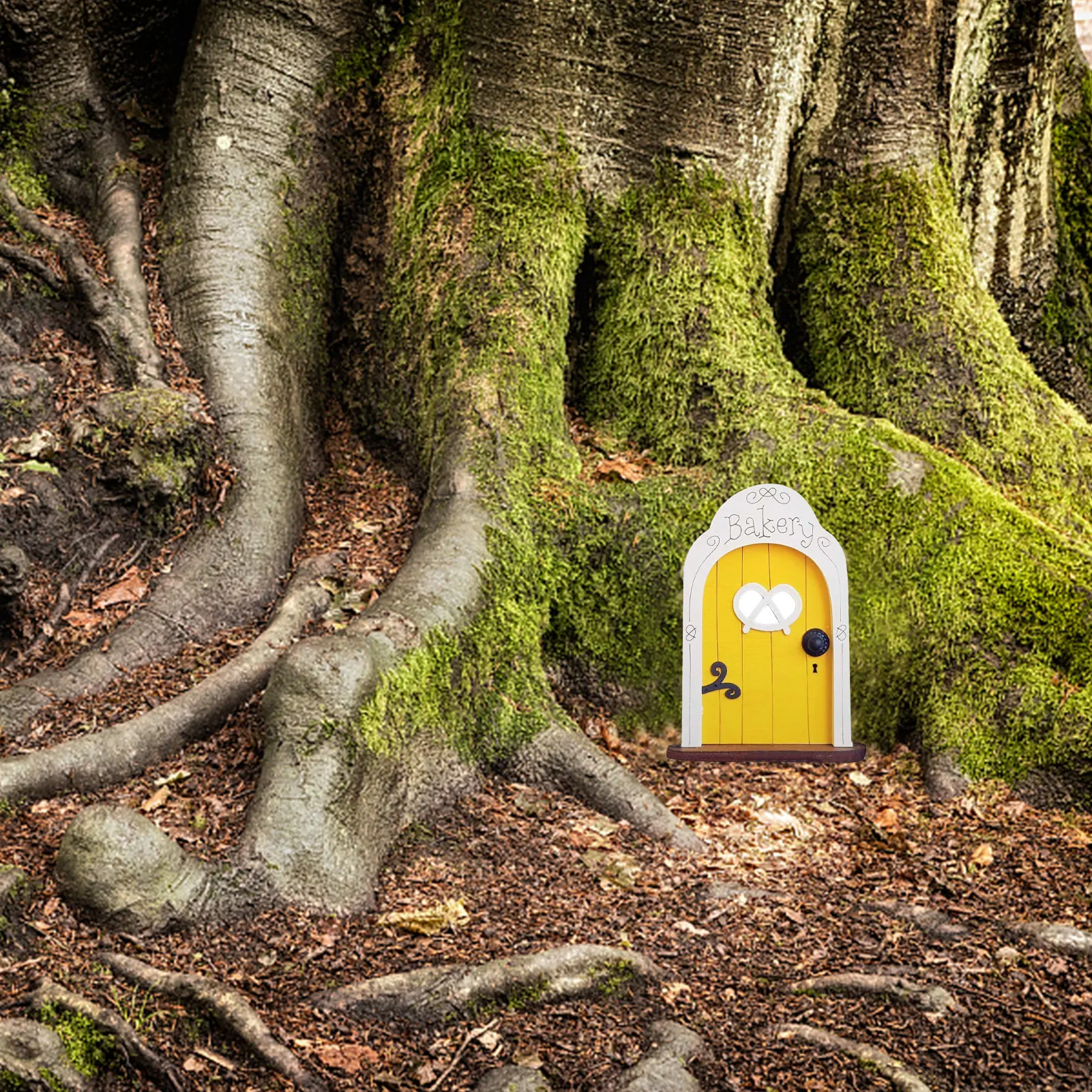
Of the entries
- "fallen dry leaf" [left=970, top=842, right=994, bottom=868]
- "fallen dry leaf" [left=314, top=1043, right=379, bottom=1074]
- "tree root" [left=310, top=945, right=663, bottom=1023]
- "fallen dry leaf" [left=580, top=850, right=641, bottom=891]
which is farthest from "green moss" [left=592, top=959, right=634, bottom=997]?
"fallen dry leaf" [left=970, top=842, right=994, bottom=868]

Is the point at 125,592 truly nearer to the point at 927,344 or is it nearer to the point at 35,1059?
the point at 35,1059

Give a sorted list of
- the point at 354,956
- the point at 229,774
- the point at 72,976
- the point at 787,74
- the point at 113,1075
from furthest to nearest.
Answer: the point at 787,74 < the point at 229,774 < the point at 354,956 < the point at 72,976 < the point at 113,1075

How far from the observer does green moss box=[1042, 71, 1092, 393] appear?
769cm

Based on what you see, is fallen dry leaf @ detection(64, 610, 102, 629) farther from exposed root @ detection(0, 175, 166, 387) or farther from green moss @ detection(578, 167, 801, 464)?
green moss @ detection(578, 167, 801, 464)

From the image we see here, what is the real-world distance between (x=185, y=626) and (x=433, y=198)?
2.47 metres

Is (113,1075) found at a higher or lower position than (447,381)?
lower

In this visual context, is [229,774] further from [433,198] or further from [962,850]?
[433,198]

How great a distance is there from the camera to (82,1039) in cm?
287

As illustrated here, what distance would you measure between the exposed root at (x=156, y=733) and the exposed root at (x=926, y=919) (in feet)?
7.82

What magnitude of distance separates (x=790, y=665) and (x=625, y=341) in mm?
1811

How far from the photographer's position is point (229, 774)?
416cm

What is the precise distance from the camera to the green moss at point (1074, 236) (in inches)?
303

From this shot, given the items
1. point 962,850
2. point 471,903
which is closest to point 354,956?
point 471,903

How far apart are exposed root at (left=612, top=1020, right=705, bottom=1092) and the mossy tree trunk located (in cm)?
129
